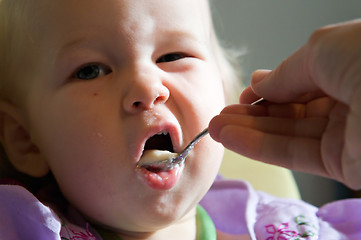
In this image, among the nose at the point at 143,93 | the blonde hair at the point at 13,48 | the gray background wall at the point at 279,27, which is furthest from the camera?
the gray background wall at the point at 279,27

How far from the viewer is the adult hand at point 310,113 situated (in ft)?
1.39

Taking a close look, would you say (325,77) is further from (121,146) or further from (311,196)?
(311,196)

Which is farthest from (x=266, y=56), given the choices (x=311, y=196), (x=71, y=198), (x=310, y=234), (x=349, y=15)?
(x=71, y=198)

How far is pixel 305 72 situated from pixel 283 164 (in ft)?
0.35

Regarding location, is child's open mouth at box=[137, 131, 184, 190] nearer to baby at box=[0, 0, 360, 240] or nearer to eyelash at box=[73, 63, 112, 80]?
baby at box=[0, 0, 360, 240]

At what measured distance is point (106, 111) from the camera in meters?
0.60

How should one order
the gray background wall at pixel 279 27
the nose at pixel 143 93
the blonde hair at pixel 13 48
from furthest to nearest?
the gray background wall at pixel 279 27
the blonde hair at pixel 13 48
the nose at pixel 143 93

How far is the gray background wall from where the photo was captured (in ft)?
4.57

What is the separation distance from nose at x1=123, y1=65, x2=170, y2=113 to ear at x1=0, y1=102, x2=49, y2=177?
0.23 metres

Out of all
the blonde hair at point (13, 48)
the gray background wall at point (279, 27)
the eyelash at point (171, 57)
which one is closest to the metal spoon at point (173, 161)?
the eyelash at point (171, 57)

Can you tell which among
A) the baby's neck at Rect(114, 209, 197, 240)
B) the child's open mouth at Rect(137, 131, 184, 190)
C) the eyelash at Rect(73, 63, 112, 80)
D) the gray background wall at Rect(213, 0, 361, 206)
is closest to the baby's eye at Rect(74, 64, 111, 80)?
the eyelash at Rect(73, 63, 112, 80)

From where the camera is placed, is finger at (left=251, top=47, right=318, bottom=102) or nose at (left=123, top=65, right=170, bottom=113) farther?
nose at (left=123, top=65, right=170, bottom=113)

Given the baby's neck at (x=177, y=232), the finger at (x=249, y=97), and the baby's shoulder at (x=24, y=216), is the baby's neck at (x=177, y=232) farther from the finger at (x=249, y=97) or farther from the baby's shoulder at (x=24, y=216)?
the finger at (x=249, y=97)

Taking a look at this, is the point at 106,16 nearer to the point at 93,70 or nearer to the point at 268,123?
the point at 93,70
